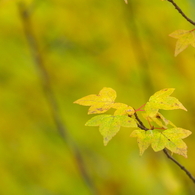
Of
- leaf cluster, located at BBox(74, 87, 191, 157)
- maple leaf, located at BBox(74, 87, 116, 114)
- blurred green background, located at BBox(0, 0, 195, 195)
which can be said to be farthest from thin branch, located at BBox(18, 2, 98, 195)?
leaf cluster, located at BBox(74, 87, 191, 157)

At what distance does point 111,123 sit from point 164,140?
16 cm

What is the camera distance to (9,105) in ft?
9.65

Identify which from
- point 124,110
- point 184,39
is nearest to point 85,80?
point 184,39

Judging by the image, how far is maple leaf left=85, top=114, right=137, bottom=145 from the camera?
1114 mm

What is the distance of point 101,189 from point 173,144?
2286 millimetres

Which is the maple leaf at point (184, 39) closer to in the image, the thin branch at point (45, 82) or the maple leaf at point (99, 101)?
the maple leaf at point (99, 101)

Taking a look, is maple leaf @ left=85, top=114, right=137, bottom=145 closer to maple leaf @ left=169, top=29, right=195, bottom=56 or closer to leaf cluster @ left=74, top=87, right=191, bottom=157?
leaf cluster @ left=74, top=87, right=191, bottom=157

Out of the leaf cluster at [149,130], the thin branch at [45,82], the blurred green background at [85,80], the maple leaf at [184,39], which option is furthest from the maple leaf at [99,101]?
the blurred green background at [85,80]

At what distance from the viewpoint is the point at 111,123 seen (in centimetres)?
114

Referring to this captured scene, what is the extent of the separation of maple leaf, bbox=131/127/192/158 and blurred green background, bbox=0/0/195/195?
1586 mm

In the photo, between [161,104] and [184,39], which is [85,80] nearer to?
[184,39]

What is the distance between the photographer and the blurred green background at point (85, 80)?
9.06 ft

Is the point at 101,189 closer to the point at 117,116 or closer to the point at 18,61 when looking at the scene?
the point at 18,61

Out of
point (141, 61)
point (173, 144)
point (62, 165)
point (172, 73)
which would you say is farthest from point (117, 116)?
point (62, 165)
